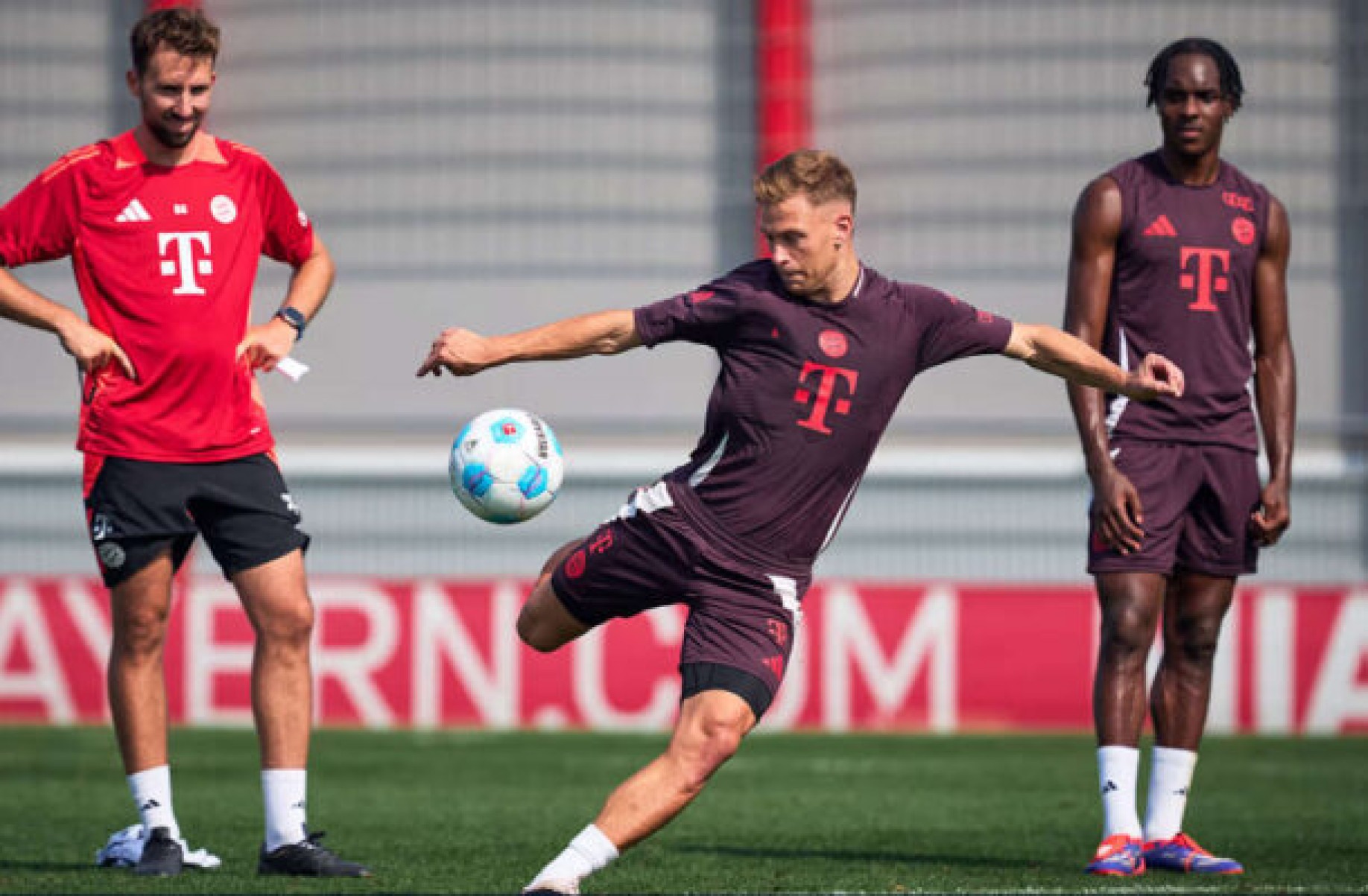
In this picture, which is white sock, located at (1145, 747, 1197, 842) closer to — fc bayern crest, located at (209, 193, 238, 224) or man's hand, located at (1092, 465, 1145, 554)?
man's hand, located at (1092, 465, 1145, 554)

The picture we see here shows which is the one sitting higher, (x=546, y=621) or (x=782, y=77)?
(x=782, y=77)

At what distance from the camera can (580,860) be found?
487cm

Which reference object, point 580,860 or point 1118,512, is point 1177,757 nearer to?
point 1118,512

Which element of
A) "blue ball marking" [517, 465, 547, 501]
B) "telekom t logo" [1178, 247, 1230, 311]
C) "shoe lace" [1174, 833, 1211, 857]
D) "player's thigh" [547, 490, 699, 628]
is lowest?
"shoe lace" [1174, 833, 1211, 857]

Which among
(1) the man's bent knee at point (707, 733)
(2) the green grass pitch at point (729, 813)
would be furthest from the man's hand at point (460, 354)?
(2) the green grass pitch at point (729, 813)

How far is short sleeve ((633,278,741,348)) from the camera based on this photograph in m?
5.36

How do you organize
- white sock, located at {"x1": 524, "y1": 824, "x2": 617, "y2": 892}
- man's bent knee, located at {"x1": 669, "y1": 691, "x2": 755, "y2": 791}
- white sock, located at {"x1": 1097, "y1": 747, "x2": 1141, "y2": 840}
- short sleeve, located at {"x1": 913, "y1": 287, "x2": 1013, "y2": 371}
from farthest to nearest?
white sock, located at {"x1": 1097, "y1": 747, "x2": 1141, "y2": 840} < short sleeve, located at {"x1": 913, "y1": 287, "x2": 1013, "y2": 371} < man's bent knee, located at {"x1": 669, "y1": 691, "x2": 755, "y2": 791} < white sock, located at {"x1": 524, "y1": 824, "x2": 617, "y2": 892}

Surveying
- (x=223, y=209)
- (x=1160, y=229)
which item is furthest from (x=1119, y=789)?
(x=223, y=209)

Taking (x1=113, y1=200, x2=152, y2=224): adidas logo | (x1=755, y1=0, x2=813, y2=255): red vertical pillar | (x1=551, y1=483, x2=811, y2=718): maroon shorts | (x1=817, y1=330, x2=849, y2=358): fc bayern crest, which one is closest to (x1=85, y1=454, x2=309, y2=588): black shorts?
(x1=113, y1=200, x2=152, y2=224): adidas logo

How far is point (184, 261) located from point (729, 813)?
10.3 feet

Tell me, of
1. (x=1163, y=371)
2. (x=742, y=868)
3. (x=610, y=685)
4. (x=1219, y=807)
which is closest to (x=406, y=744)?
(x=610, y=685)

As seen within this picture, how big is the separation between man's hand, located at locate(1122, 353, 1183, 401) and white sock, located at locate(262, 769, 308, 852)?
2490 mm

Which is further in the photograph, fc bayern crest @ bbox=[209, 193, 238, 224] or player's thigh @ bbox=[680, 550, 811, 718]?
fc bayern crest @ bbox=[209, 193, 238, 224]

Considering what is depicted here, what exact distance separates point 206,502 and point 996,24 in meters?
10.4
